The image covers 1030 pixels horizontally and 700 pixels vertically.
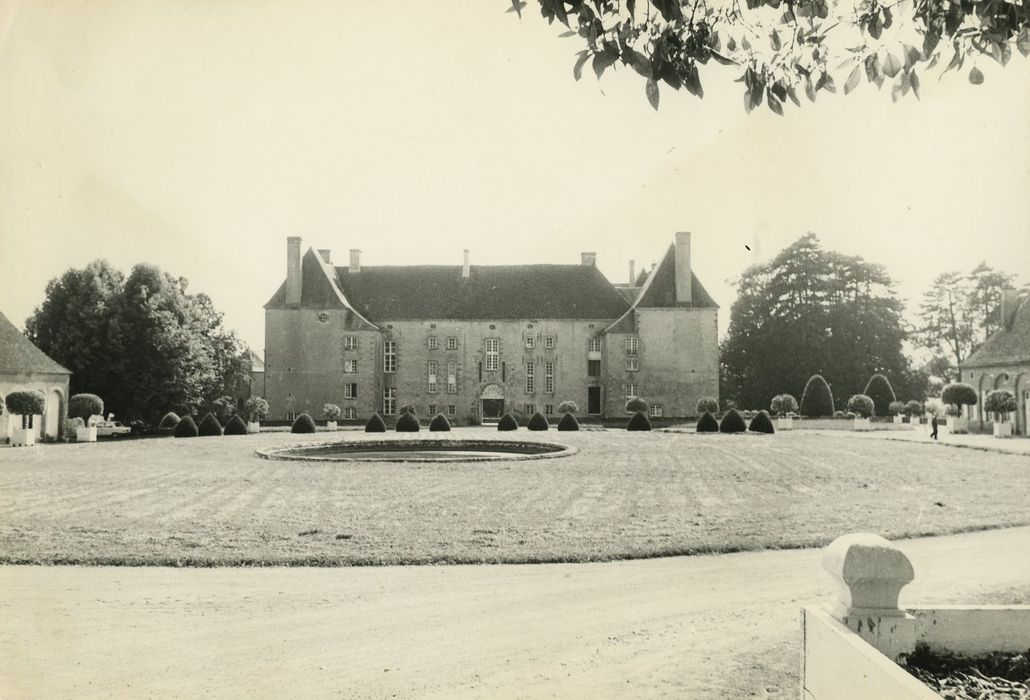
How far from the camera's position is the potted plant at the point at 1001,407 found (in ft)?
51.3

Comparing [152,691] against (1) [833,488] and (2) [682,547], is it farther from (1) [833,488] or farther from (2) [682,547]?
(1) [833,488]

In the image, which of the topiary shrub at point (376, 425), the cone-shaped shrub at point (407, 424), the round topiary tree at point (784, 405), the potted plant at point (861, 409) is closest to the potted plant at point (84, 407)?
the topiary shrub at point (376, 425)

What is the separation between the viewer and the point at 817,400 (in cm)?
2834

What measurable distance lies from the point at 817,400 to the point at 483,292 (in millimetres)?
19408

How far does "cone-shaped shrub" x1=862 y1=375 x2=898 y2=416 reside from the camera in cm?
2755

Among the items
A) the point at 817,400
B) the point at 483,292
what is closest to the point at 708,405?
the point at 817,400

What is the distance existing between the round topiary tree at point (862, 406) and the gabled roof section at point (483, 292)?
15.4m

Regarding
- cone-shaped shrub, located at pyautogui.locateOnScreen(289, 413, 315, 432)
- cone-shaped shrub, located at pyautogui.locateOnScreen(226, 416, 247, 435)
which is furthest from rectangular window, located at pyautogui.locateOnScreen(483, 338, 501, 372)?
cone-shaped shrub, located at pyautogui.locateOnScreen(226, 416, 247, 435)

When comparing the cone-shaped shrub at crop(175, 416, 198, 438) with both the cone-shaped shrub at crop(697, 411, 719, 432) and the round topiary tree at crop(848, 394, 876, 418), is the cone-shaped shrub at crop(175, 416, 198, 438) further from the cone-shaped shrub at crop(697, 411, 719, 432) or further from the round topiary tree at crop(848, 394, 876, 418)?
the round topiary tree at crop(848, 394, 876, 418)

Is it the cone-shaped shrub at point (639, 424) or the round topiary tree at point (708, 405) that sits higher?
the round topiary tree at point (708, 405)

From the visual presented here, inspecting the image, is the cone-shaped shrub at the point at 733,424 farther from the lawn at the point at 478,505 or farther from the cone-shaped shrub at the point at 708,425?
the lawn at the point at 478,505

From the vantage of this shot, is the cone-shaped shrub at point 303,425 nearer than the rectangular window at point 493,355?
Yes

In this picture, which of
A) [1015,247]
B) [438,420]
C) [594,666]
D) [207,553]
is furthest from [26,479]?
[438,420]

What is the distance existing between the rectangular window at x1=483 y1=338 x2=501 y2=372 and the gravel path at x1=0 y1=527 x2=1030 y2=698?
3396cm
